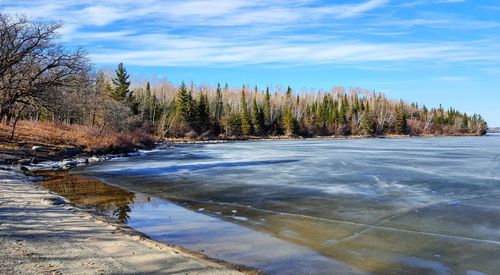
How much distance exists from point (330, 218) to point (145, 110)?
86487 mm

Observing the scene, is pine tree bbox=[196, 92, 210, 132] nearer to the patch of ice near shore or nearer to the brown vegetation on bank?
the brown vegetation on bank

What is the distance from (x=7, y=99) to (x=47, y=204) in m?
16.9

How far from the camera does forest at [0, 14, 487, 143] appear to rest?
26.3m

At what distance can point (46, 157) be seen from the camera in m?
31.4

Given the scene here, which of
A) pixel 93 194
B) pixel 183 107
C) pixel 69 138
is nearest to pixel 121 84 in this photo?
pixel 183 107

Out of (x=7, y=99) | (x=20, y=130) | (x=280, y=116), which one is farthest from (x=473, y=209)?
(x=280, y=116)

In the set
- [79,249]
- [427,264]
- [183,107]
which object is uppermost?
[183,107]

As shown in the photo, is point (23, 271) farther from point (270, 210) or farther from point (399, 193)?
point (399, 193)

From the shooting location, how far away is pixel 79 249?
7895mm

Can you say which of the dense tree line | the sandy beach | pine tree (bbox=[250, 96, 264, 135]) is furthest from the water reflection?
pine tree (bbox=[250, 96, 264, 135])

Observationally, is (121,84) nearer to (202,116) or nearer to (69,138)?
(202,116)

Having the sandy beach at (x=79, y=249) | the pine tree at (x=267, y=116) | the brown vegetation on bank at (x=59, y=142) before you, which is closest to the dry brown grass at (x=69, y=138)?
the brown vegetation on bank at (x=59, y=142)

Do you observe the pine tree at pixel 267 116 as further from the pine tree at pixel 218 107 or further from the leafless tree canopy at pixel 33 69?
the leafless tree canopy at pixel 33 69

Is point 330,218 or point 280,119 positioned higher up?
point 280,119
